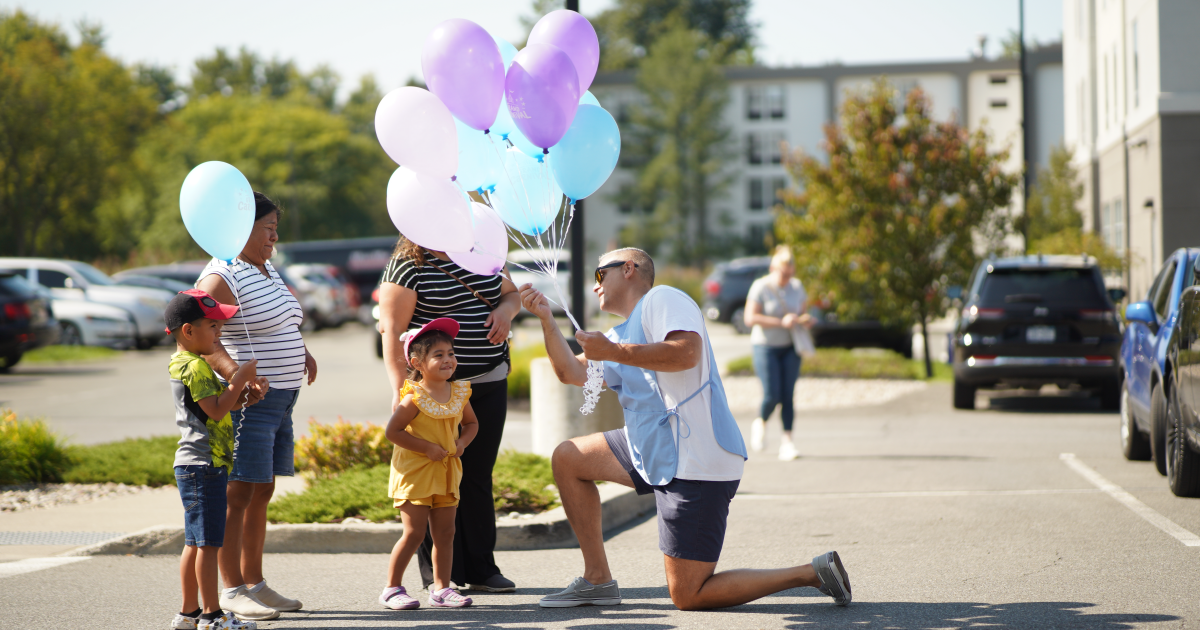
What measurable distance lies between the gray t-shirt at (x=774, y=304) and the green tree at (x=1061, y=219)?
14707mm

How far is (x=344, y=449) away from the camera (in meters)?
8.34

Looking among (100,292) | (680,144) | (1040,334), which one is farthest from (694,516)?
(680,144)

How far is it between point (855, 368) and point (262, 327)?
44.5ft

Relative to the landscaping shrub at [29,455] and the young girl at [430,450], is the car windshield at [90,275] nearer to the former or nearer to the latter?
the landscaping shrub at [29,455]

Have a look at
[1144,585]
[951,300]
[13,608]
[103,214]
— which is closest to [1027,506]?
[1144,585]

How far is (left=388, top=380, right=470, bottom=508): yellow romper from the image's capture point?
197 inches

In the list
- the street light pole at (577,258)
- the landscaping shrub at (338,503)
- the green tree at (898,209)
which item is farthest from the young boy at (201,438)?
the green tree at (898,209)

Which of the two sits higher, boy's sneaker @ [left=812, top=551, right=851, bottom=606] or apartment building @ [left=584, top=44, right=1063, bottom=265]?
apartment building @ [left=584, top=44, right=1063, bottom=265]

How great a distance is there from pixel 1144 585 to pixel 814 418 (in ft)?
27.5

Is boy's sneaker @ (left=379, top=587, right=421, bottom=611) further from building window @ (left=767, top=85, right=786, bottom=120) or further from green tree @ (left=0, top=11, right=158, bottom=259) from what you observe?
building window @ (left=767, top=85, right=786, bottom=120)

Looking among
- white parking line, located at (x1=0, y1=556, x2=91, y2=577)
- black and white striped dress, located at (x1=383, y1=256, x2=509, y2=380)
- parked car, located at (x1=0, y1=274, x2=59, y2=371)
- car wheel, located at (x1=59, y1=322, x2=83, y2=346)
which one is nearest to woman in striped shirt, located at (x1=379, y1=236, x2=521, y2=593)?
black and white striped dress, located at (x1=383, y1=256, x2=509, y2=380)

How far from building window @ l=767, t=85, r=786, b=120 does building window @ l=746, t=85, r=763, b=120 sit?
0.70m

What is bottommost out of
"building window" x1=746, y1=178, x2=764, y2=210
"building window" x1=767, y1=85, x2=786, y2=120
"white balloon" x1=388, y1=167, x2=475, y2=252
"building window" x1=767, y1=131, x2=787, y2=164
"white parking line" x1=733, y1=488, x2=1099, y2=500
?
"white parking line" x1=733, y1=488, x2=1099, y2=500

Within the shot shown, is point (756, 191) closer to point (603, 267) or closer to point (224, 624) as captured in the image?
point (603, 267)
